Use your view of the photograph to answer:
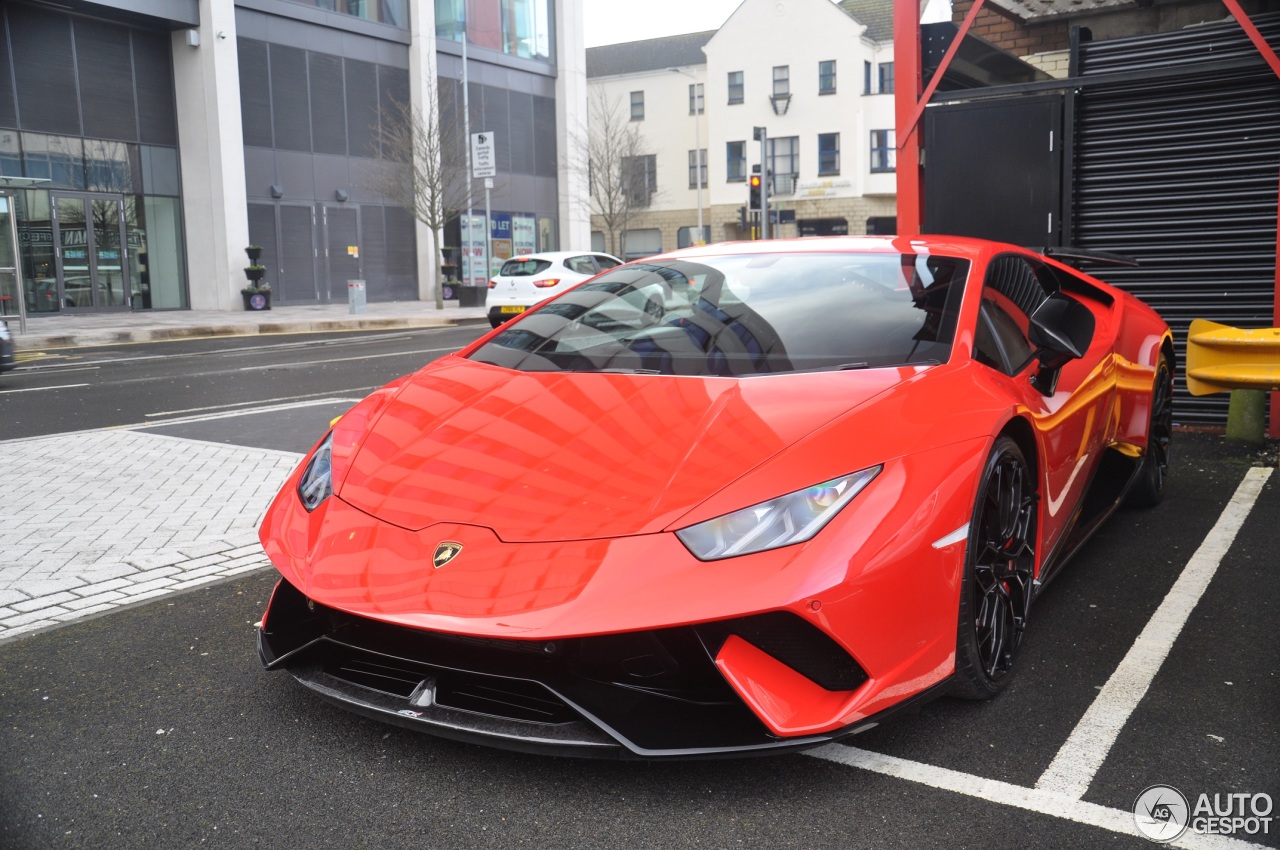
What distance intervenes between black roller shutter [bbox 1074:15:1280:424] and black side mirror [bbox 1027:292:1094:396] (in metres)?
4.49

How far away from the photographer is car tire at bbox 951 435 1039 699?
9.43ft

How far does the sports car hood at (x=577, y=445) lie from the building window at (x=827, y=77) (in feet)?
176

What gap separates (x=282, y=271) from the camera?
99.1 ft

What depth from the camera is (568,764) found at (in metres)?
2.73

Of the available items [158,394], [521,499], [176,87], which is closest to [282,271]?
[176,87]

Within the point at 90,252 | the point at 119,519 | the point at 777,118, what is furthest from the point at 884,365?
the point at 777,118

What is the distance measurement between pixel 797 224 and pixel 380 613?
181ft

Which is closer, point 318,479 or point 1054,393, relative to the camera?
point 318,479

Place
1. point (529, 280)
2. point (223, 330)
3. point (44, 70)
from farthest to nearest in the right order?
point (44, 70) → point (529, 280) → point (223, 330)

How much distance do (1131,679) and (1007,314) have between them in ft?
4.09

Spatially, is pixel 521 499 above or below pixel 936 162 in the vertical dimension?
below

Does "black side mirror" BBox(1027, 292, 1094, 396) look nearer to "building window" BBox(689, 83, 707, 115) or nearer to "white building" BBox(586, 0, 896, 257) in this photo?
"white building" BBox(586, 0, 896, 257)

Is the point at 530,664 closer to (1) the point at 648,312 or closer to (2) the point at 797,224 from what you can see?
(1) the point at 648,312

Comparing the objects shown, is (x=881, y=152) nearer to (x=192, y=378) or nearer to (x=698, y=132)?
(x=698, y=132)
